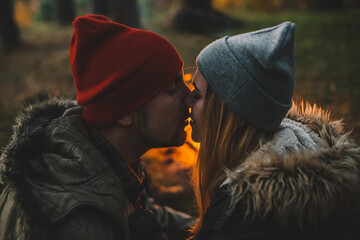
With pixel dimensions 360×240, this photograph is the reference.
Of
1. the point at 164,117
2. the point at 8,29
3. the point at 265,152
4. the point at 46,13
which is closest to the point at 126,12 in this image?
the point at 8,29

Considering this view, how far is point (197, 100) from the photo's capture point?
2.20 meters

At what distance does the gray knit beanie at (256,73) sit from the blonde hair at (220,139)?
77 millimetres

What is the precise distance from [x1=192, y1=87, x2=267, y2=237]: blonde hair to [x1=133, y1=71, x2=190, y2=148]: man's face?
30cm

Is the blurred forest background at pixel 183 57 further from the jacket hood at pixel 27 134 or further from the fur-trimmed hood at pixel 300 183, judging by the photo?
the fur-trimmed hood at pixel 300 183

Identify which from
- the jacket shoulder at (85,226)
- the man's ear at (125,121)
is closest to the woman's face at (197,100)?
the man's ear at (125,121)

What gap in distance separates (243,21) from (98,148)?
1071 cm

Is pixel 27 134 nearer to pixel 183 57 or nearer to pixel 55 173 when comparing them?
pixel 55 173

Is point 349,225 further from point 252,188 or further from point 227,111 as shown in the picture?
point 227,111

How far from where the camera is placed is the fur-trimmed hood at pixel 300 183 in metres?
1.54

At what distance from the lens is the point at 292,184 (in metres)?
1.58

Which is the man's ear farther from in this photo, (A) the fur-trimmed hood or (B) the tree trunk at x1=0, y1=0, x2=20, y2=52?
(B) the tree trunk at x1=0, y1=0, x2=20, y2=52

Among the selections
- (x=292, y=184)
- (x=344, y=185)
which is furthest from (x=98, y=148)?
(x=344, y=185)

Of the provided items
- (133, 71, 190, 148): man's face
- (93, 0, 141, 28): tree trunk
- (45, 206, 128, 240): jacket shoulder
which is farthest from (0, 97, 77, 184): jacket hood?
(93, 0, 141, 28): tree trunk

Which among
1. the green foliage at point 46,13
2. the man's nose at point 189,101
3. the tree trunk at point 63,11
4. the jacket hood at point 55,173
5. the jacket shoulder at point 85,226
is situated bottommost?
the green foliage at point 46,13
